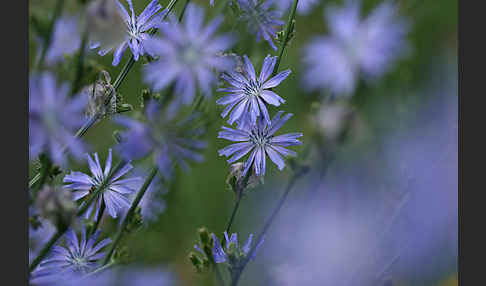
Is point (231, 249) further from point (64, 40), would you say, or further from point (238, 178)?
point (64, 40)

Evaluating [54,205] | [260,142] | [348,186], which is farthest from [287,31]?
[348,186]

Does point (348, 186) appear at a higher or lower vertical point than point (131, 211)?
higher

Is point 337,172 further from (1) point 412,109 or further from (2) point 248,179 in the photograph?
(2) point 248,179

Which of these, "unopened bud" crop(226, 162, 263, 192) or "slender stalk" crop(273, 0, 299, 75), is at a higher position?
"slender stalk" crop(273, 0, 299, 75)

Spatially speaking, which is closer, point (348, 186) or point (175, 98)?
point (175, 98)

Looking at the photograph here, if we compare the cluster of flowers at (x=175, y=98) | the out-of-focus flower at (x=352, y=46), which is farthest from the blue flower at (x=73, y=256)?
the out-of-focus flower at (x=352, y=46)

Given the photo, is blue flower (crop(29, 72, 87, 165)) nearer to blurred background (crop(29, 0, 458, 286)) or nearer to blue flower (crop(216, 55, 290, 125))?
blurred background (crop(29, 0, 458, 286))

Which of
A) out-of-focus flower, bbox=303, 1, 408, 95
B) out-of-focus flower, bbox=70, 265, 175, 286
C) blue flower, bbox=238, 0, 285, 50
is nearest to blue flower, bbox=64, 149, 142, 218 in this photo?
out-of-focus flower, bbox=70, 265, 175, 286
